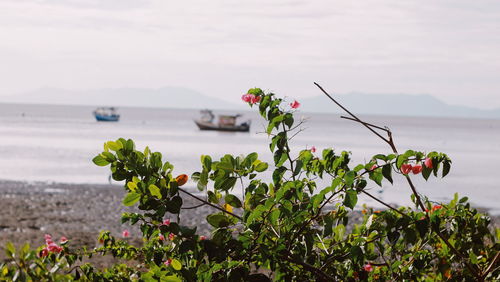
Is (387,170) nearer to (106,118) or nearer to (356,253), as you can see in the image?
(356,253)

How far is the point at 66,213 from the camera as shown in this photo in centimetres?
2214

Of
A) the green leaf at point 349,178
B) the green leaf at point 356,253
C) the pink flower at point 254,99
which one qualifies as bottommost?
the green leaf at point 356,253

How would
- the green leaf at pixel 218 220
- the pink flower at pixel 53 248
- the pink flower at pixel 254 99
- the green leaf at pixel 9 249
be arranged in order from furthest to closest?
the pink flower at pixel 53 248 → the pink flower at pixel 254 99 → the green leaf at pixel 218 220 → the green leaf at pixel 9 249

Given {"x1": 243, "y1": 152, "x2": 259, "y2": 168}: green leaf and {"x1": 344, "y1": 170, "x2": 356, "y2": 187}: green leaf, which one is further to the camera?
{"x1": 243, "y1": 152, "x2": 259, "y2": 168}: green leaf

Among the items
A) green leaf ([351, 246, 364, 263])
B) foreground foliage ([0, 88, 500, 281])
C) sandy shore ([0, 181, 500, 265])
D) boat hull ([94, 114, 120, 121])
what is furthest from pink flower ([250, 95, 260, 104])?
boat hull ([94, 114, 120, 121])

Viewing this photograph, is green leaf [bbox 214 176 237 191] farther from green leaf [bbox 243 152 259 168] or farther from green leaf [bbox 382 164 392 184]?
green leaf [bbox 382 164 392 184]

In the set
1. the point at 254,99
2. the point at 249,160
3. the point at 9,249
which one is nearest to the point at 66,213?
the point at 254,99

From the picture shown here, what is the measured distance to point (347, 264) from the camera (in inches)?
140

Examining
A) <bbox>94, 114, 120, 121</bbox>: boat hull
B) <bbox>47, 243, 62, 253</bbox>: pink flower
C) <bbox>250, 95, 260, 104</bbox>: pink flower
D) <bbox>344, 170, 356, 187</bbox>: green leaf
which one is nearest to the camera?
<bbox>344, 170, 356, 187</bbox>: green leaf

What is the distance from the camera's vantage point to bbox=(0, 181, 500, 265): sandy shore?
17.5 metres

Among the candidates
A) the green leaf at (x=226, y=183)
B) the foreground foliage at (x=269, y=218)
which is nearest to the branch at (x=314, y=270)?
the foreground foliage at (x=269, y=218)

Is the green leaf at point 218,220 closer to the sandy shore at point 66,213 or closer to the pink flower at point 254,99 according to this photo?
the pink flower at point 254,99

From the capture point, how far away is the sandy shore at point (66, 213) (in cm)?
1753

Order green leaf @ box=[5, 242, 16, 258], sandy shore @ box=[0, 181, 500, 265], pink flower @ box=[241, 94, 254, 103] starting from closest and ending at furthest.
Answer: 1. green leaf @ box=[5, 242, 16, 258]
2. pink flower @ box=[241, 94, 254, 103]
3. sandy shore @ box=[0, 181, 500, 265]
